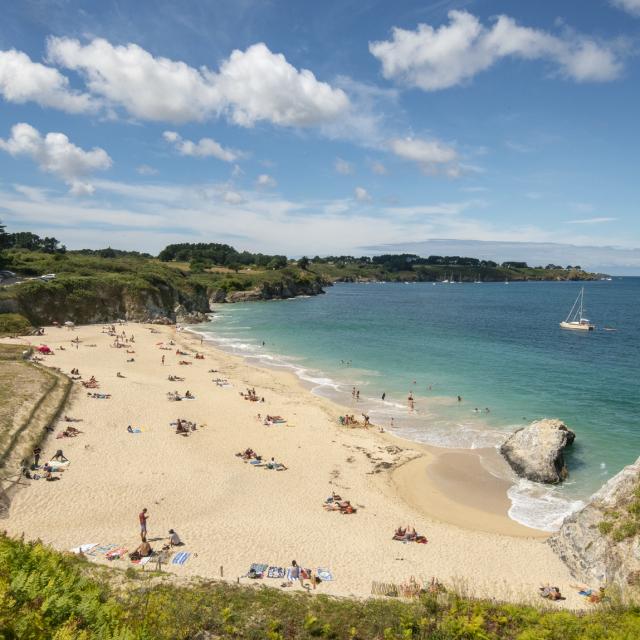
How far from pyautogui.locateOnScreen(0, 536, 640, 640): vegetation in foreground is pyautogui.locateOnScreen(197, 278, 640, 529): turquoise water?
11505mm

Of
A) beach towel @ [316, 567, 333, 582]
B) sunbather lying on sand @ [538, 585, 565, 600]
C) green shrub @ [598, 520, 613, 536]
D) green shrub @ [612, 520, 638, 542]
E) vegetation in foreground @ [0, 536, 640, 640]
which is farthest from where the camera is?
green shrub @ [598, 520, 613, 536]

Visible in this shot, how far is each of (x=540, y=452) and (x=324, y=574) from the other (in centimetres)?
1580

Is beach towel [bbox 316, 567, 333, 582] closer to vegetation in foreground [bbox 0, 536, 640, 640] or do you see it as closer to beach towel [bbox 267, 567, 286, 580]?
beach towel [bbox 267, 567, 286, 580]

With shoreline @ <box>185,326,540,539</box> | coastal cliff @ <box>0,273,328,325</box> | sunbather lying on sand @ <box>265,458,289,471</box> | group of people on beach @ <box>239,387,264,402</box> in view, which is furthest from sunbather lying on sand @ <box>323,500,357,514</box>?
coastal cliff @ <box>0,273,328,325</box>

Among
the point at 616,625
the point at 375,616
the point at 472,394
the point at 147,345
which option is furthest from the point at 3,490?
the point at 147,345

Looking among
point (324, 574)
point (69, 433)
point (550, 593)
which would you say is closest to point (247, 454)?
point (69, 433)

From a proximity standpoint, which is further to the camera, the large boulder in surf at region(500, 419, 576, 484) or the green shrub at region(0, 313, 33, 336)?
the green shrub at region(0, 313, 33, 336)

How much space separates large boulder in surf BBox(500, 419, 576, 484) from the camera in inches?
1016

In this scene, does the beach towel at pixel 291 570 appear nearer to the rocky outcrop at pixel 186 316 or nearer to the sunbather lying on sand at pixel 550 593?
the sunbather lying on sand at pixel 550 593

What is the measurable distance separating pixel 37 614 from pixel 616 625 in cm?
1291

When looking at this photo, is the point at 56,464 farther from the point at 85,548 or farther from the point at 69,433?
the point at 85,548

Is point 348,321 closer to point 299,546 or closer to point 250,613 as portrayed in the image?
point 299,546

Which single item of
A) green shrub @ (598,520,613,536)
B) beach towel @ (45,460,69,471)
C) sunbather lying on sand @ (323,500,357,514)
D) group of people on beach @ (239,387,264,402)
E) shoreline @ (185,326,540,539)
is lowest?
shoreline @ (185,326,540,539)

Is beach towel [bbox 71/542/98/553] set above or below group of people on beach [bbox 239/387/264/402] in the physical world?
above
